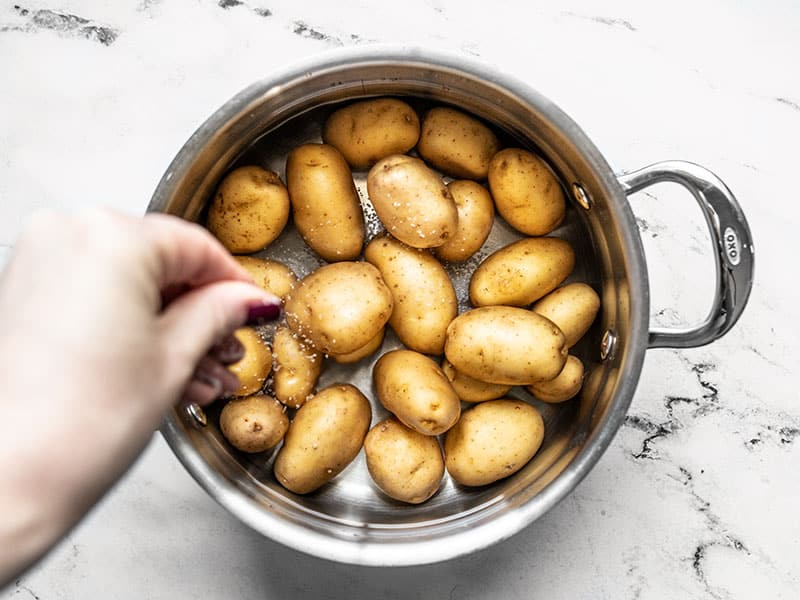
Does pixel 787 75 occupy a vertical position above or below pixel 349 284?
above

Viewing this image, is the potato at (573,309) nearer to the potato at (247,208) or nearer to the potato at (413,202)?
the potato at (413,202)

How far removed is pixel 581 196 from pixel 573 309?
0.34 feet

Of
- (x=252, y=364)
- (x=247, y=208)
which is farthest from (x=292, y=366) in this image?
(x=247, y=208)

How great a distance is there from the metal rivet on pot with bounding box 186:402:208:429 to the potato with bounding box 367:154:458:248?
9.6 inches

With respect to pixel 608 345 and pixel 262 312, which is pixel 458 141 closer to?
pixel 608 345

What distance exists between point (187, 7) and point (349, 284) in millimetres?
348

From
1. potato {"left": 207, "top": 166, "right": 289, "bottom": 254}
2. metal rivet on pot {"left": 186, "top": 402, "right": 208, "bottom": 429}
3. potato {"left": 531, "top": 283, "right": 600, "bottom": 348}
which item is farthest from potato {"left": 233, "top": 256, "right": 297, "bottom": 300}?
potato {"left": 531, "top": 283, "right": 600, "bottom": 348}

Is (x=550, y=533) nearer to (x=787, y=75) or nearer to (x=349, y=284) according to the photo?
(x=349, y=284)

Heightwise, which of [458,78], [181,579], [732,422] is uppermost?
[458,78]

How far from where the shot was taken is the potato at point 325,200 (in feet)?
2.48

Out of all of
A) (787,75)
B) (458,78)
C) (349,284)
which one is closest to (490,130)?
(458,78)

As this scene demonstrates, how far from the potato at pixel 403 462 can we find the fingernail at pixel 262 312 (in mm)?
279

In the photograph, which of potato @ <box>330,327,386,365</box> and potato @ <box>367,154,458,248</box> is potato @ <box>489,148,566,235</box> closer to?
potato @ <box>367,154,458,248</box>

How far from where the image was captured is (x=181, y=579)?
82cm
